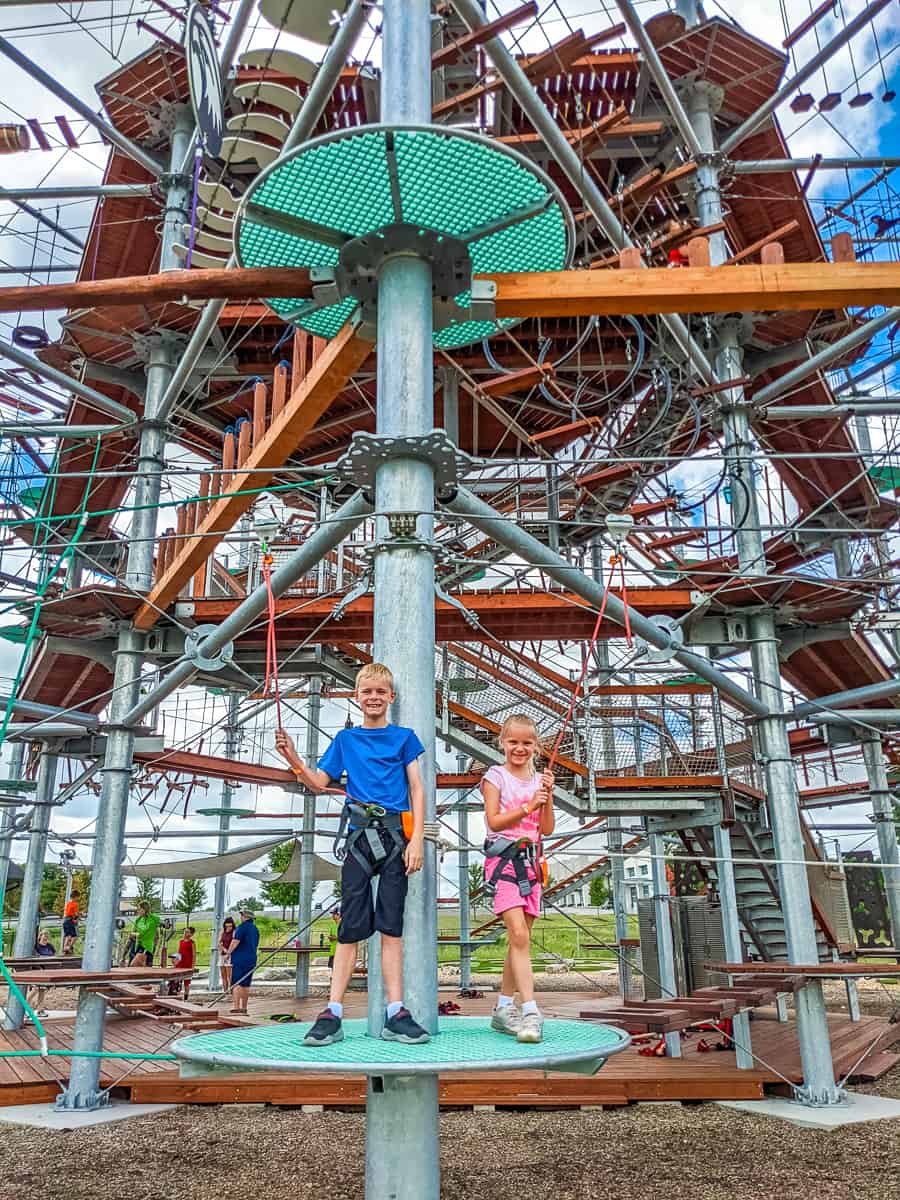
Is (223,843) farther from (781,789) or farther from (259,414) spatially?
(259,414)

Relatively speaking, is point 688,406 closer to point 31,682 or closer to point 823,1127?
point 823,1127

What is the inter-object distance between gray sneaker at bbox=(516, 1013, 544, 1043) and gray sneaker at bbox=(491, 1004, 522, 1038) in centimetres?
12

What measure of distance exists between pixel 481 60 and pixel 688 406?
5.43 meters

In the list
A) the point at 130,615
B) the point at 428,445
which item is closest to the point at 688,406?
the point at 130,615

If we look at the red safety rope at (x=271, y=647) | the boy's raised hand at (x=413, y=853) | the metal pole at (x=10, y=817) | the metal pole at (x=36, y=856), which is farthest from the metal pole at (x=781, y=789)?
the metal pole at (x=10, y=817)

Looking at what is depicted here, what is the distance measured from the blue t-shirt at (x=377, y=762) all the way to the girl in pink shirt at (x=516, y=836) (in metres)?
0.48

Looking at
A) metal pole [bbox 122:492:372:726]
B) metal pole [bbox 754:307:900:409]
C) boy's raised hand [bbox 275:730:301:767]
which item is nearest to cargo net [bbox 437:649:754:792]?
metal pole [bbox 122:492:372:726]

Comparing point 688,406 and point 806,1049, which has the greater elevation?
point 688,406

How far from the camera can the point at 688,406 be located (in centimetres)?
1352

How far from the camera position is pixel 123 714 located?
1009 centimetres

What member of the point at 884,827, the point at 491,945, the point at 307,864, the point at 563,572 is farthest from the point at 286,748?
the point at 491,945

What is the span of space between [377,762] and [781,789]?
724 cm

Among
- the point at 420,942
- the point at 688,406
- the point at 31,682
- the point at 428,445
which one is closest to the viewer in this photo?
the point at 420,942

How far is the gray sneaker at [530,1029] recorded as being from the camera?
324cm
